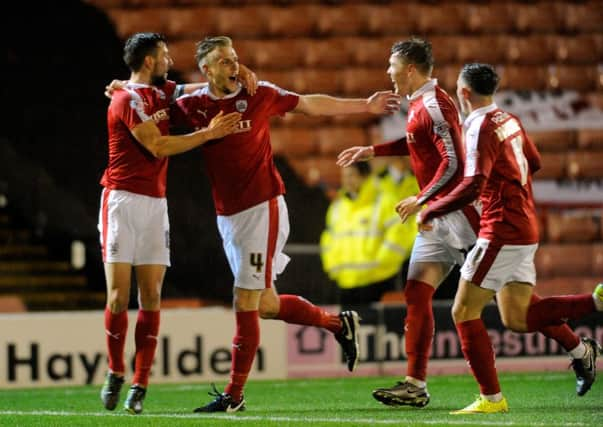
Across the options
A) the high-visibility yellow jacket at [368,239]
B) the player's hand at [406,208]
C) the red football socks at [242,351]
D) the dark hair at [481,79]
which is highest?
the dark hair at [481,79]

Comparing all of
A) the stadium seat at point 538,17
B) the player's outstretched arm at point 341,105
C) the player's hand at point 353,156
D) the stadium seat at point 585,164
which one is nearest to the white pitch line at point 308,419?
the player's hand at point 353,156

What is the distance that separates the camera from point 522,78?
11.9 metres

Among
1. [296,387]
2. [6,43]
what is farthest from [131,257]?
[6,43]

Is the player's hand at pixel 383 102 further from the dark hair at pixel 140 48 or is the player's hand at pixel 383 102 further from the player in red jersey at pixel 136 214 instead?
the dark hair at pixel 140 48

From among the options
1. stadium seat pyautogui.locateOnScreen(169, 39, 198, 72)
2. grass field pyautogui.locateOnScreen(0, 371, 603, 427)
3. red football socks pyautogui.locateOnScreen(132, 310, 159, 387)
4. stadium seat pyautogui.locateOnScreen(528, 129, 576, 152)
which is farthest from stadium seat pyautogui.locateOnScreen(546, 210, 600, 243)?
red football socks pyautogui.locateOnScreen(132, 310, 159, 387)

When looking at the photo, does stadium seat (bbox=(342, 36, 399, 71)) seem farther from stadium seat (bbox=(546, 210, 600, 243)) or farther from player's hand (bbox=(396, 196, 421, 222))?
player's hand (bbox=(396, 196, 421, 222))

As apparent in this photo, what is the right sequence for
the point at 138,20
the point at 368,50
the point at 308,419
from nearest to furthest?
the point at 308,419, the point at 138,20, the point at 368,50

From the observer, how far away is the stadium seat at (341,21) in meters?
11.9

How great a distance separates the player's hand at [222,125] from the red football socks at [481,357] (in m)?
1.32

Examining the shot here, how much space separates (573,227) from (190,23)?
385cm

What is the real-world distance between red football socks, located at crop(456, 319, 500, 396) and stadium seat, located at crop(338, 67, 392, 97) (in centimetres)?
630

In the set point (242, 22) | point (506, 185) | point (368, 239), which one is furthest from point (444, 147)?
point (242, 22)

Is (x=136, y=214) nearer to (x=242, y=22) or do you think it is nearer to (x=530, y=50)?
(x=242, y=22)

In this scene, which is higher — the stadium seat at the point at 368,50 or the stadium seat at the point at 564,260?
the stadium seat at the point at 368,50
